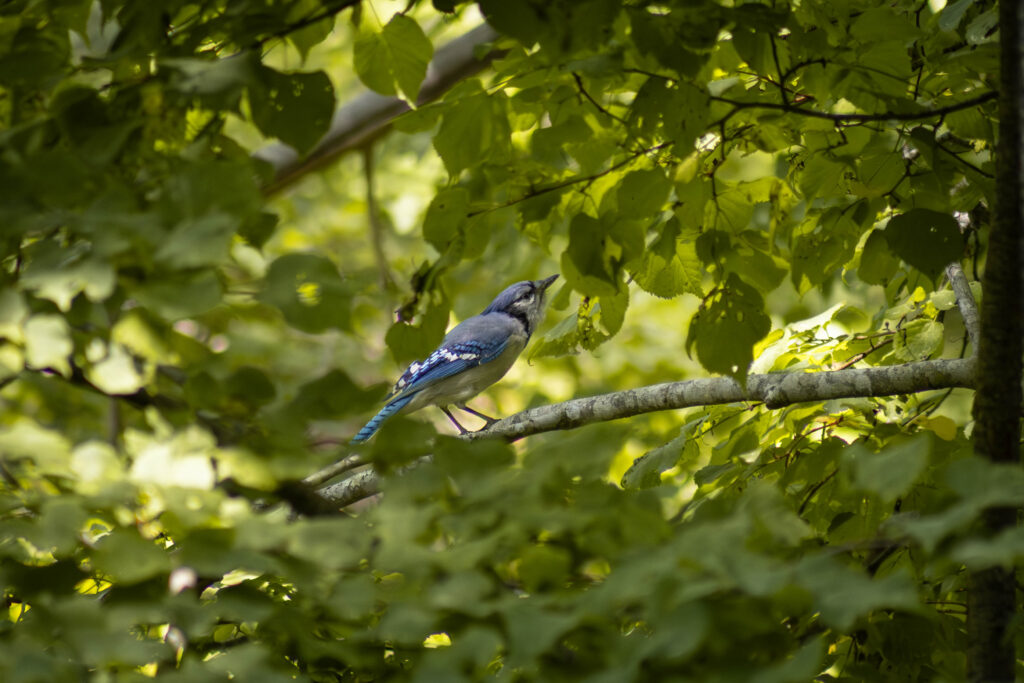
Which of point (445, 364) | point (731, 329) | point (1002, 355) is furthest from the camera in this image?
point (445, 364)

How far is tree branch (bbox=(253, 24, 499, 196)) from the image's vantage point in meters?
5.01

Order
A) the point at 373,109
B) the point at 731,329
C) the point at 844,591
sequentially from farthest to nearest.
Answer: the point at 373,109
the point at 731,329
the point at 844,591

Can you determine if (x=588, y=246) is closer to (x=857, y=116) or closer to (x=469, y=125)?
(x=469, y=125)

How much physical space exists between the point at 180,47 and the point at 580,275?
869 millimetres

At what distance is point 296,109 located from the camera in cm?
163

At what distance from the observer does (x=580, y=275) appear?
1.92 m

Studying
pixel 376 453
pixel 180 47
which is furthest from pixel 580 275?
pixel 180 47

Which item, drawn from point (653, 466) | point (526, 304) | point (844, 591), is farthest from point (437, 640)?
point (526, 304)

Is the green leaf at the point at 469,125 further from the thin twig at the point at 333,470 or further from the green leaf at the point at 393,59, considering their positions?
the thin twig at the point at 333,470

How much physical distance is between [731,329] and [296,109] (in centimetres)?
96

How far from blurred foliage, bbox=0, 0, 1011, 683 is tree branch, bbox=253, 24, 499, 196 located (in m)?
2.59

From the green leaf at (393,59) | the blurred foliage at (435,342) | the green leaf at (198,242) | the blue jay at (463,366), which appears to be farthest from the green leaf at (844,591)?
the blue jay at (463,366)

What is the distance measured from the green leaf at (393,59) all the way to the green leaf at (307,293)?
2.81 feet

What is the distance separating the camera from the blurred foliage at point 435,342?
43.4 inches
